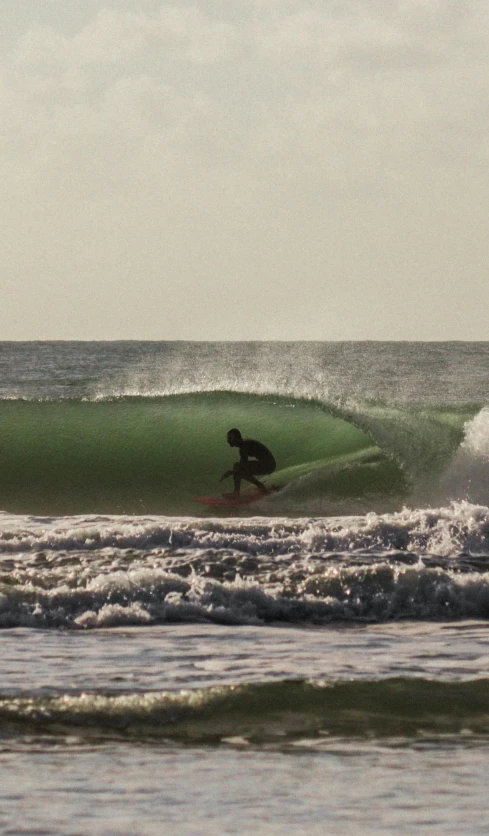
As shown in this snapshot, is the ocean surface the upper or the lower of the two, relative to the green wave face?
lower

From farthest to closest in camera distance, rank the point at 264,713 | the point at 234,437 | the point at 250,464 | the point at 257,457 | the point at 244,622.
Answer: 1. the point at 250,464
2. the point at 257,457
3. the point at 234,437
4. the point at 244,622
5. the point at 264,713

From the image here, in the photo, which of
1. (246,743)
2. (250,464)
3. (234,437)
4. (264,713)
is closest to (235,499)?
(250,464)

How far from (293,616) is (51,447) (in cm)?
892

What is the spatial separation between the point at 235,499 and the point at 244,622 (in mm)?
5878

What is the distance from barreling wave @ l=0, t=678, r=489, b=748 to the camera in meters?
5.57

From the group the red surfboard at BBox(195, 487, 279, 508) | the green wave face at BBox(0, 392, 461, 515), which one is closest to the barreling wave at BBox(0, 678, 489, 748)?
the red surfboard at BBox(195, 487, 279, 508)

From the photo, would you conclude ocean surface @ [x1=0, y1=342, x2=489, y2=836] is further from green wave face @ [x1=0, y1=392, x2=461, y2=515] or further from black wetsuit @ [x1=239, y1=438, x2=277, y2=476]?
black wetsuit @ [x1=239, y1=438, x2=277, y2=476]

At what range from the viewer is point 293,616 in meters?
8.50

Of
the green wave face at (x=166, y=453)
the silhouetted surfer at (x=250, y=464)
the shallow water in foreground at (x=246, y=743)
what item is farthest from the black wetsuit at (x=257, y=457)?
the shallow water in foreground at (x=246, y=743)

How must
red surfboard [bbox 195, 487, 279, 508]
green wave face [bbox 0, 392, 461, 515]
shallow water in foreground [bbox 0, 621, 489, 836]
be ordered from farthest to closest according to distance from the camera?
green wave face [bbox 0, 392, 461, 515] → red surfboard [bbox 195, 487, 279, 508] → shallow water in foreground [bbox 0, 621, 489, 836]

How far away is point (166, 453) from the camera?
16.7m

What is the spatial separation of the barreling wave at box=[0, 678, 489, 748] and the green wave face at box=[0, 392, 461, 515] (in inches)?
313

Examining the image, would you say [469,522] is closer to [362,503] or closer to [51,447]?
[362,503]

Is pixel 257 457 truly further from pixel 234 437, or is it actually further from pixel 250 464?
pixel 234 437
